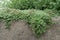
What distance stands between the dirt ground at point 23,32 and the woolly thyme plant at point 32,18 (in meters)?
0.13

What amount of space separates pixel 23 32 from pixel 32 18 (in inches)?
18.3

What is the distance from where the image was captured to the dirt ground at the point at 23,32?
5586 millimetres

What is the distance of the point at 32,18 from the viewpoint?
5.55 m

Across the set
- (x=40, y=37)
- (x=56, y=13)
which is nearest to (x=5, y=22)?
(x=40, y=37)

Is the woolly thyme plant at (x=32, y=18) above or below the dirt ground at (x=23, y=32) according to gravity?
above

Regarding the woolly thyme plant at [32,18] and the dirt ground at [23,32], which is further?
the dirt ground at [23,32]

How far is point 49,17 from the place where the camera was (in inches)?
220

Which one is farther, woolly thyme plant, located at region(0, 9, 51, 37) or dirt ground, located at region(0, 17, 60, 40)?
dirt ground, located at region(0, 17, 60, 40)

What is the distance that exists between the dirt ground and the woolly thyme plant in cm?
13

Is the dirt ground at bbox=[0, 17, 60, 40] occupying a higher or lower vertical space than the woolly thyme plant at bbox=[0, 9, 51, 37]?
lower

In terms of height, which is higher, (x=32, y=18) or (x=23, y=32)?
(x=32, y=18)

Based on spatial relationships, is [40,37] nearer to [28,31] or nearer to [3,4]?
[28,31]

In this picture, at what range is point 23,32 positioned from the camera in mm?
5641

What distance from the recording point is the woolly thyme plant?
544 centimetres
